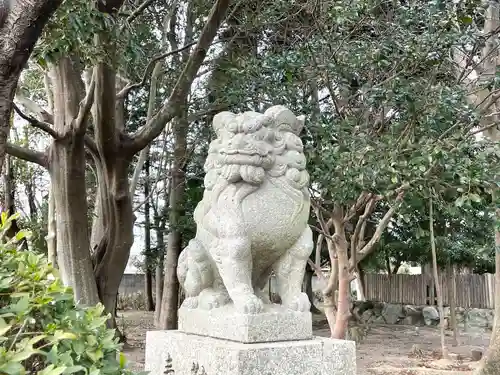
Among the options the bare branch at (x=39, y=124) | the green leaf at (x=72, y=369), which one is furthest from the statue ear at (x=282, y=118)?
the bare branch at (x=39, y=124)

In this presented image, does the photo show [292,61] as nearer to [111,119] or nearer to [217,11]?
[217,11]

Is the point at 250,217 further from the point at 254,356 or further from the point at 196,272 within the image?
the point at 254,356

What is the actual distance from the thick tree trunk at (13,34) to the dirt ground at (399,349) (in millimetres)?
5124

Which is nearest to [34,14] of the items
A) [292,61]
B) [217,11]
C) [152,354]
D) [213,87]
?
[152,354]

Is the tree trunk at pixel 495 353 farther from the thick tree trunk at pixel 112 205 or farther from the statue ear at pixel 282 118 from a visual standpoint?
the thick tree trunk at pixel 112 205

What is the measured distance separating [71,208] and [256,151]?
438 centimetres

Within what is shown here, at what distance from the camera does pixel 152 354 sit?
10.6 ft

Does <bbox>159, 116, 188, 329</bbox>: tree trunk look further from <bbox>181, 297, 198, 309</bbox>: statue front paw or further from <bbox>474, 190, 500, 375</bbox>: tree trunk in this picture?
<bbox>181, 297, 198, 309</bbox>: statue front paw

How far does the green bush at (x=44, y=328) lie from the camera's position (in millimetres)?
1316

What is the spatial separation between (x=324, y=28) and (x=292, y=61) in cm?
89

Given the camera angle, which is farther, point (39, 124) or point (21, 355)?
point (39, 124)

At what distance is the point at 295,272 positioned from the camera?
3.04 meters

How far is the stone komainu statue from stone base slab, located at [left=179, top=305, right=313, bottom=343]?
0.17 ft

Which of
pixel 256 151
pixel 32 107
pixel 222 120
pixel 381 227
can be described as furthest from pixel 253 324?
pixel 32 107
